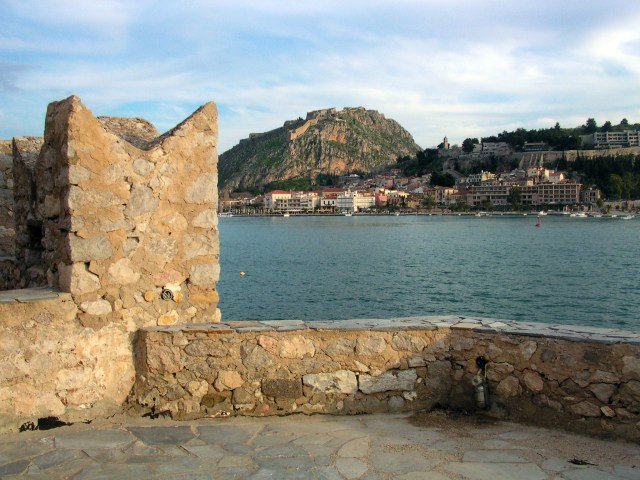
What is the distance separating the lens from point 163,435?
4.20 m

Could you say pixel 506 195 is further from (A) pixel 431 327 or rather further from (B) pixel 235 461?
(B) pixel 235 461

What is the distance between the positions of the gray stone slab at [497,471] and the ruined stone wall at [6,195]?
6.92 meters

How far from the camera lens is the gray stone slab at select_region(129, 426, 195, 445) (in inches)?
160

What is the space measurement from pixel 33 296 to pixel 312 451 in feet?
7.82

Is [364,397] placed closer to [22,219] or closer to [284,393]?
[284,393]

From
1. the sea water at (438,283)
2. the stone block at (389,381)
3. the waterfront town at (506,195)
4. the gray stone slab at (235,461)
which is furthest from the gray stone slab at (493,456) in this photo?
the waterfront town at (506,195)

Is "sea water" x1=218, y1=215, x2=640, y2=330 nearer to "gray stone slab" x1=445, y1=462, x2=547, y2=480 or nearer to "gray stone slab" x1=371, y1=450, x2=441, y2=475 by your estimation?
"gray stone slab" x1=371, y1=450, x2=441, y2=475

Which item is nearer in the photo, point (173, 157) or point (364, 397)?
point (364, 397)

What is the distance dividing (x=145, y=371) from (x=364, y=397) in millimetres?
1775

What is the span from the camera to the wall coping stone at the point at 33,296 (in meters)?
4.29

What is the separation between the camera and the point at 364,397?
15.7ft

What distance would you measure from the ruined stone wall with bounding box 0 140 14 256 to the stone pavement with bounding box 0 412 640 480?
15.7 feet

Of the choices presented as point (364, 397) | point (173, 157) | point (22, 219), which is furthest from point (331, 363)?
point (22, 219)

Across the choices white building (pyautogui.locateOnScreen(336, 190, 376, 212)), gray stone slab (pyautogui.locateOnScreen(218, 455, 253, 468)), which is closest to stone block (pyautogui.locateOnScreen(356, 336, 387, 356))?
gray stone slab (pyautogui.locateOnScreen(218, 455, 253, 468))
